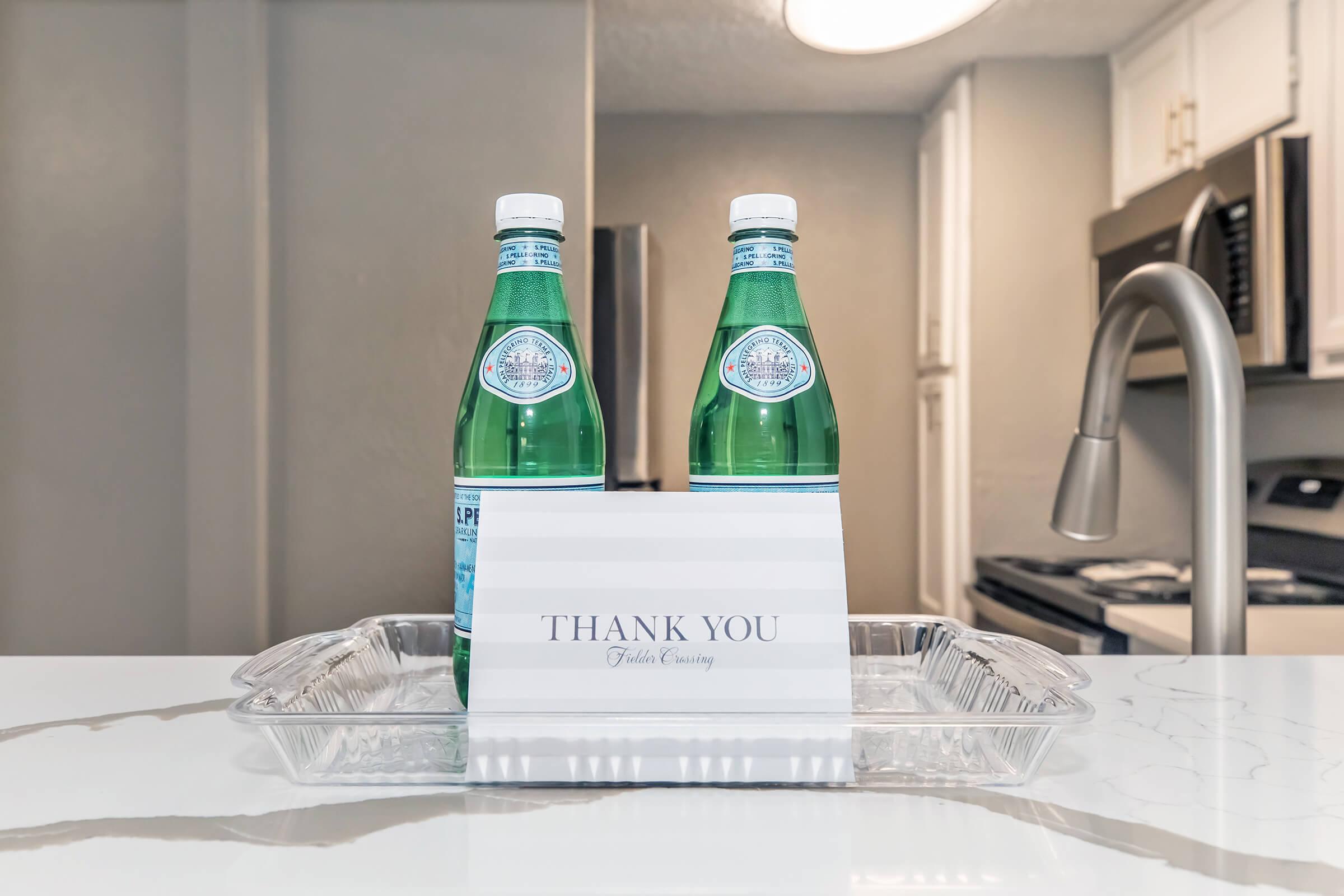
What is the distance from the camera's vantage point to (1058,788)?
40 centimetres

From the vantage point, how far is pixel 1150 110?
2545 mm

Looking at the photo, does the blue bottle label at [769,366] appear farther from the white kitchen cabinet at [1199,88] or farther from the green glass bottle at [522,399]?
the white kitchen cabinet at [1199,88]

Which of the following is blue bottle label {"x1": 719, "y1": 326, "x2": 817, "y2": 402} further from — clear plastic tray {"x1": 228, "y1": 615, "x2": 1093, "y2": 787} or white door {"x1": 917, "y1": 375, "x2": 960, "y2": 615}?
white door {"x1": 917, "y1": 375, "x2": 960, "y2": 615}

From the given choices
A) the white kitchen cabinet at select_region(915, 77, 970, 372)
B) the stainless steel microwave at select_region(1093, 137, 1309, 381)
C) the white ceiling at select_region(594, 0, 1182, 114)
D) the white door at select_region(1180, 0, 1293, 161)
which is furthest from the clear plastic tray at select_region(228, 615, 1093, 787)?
the white kitchen cabinet at select_region(915, 77, 970, 372)

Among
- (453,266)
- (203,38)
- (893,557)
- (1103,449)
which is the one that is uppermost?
(203,38)

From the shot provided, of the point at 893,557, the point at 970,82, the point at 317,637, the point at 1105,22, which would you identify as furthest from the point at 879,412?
the point at 317,637

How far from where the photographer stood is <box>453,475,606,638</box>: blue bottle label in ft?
1.50

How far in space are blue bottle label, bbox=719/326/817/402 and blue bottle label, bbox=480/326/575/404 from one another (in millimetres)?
96

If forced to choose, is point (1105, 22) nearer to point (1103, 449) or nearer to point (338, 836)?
point (1103, 449)

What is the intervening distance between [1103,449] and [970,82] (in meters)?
2.53

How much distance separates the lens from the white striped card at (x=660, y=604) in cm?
39

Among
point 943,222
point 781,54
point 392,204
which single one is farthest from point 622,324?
point 943,222

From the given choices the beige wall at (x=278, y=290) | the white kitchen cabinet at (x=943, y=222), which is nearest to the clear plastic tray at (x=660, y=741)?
the beige wall at (x=278, y=290)

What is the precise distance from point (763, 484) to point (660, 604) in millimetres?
97
